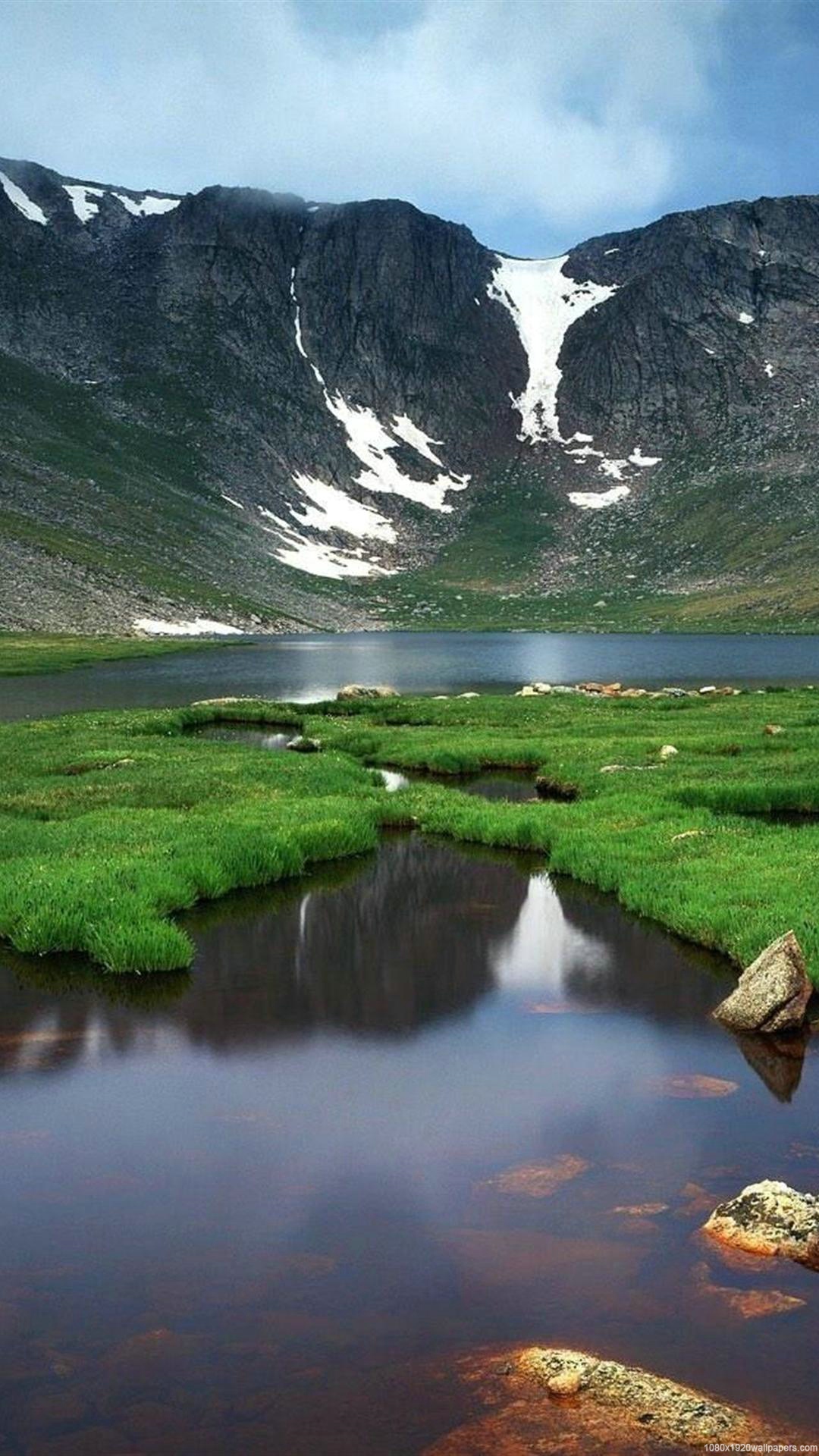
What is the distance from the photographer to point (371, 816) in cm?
3219

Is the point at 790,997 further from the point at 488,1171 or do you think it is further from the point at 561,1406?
the point at 561,1406

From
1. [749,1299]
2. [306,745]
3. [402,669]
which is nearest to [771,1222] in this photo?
[749,1299]

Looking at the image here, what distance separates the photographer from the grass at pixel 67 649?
9762cm

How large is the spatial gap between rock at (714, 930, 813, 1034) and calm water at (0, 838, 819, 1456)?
65cm

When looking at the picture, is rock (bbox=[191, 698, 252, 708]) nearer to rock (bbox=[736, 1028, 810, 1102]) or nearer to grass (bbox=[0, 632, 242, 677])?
grass (bbox=[0, 632, 242, 677])

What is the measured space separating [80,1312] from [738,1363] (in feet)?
18.7

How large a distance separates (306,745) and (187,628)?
116m

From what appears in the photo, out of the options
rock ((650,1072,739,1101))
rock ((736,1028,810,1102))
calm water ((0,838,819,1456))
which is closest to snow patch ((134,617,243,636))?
calm water ((0,838,819,1456))

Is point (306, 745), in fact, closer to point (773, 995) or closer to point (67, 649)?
point (773, 995)

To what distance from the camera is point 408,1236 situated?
10.8m

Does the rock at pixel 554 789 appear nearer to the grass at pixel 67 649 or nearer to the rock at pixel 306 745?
the rock at pixel 306 745

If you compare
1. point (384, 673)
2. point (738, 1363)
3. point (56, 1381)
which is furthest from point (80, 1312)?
point (384, 673)

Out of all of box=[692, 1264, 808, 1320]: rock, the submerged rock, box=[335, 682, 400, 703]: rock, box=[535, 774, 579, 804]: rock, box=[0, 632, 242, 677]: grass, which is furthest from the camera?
box=[0, 632, 242, 677]: grass

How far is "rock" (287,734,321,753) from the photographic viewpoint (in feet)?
157
